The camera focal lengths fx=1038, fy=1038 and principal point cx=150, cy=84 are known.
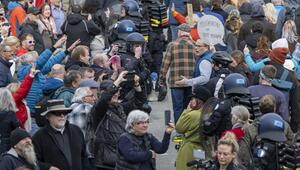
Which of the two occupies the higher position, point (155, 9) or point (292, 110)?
point (155, 9)

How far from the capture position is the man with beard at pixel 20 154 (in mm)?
11180

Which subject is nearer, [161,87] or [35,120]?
[35,120]

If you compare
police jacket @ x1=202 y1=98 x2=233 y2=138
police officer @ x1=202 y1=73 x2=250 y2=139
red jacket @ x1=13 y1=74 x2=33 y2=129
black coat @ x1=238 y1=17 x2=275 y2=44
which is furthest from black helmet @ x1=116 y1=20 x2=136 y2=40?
police jacket @ x1=202 y1=98 x2=233 y2=138

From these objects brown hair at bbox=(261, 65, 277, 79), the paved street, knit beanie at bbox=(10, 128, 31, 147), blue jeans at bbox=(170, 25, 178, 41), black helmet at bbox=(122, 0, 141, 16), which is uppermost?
black helmet at bbox=(122, 0, 141, 16)

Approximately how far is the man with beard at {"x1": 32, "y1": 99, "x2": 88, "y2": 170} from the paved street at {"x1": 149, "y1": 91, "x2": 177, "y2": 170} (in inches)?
151

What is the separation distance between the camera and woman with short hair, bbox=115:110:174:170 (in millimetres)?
12086

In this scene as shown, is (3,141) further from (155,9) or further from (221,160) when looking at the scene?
(155,9)

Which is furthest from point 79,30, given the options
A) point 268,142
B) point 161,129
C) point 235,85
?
point 268,142

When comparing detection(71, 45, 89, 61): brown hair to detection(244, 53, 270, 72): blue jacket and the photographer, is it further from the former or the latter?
the photographer

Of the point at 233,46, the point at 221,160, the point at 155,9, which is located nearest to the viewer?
the point at 221,160

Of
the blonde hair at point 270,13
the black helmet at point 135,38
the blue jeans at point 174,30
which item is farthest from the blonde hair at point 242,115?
the blue jeans at point 174,30

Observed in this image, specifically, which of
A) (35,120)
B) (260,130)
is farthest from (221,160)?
(35,120)

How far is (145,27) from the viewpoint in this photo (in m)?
18.7

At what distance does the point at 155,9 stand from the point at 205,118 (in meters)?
7.84
